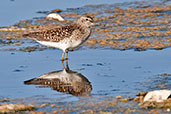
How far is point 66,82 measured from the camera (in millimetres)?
9172

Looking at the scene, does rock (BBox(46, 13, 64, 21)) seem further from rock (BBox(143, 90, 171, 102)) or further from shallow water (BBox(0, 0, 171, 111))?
rock (BBox(143, 90, 171, 102))

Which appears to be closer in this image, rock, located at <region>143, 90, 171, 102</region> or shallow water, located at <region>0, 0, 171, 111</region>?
rock, located at <region>143, 90, 171, 102</region>

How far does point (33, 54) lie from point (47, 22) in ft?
11.9

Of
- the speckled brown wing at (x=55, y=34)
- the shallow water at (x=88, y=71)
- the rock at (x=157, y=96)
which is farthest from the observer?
the speckled brown wing at (x=55, y=34)

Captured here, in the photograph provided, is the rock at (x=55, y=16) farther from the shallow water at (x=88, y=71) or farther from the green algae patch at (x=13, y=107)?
the green algae patch at (x=13, y=107)

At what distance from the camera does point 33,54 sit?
11508mm

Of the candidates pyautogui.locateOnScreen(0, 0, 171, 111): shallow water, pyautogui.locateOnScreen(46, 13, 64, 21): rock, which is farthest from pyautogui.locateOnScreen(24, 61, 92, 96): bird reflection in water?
pyautogui.locateOnScreen(46, 13, 64, 21): rock

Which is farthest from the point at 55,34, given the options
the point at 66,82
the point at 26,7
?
the point at 26,7

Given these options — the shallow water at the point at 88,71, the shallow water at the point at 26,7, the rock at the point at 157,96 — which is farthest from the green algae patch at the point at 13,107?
the shallow water at the point at 26,7

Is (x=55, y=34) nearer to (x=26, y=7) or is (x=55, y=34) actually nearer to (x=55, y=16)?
(x=55, y=16)

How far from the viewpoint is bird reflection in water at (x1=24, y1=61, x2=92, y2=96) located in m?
8.62

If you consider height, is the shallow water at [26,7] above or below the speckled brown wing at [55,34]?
above

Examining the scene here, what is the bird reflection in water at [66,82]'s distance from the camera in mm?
8617

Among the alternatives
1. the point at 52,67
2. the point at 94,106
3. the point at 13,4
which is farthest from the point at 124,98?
the point at 13,4
